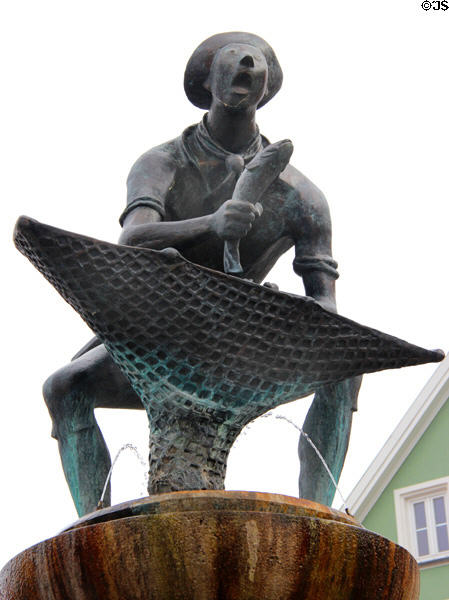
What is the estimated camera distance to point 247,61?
3.79 m

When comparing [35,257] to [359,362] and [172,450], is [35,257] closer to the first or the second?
[172,450]

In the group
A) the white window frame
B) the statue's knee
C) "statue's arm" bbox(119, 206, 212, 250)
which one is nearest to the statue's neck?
"statue's arm" bbox(119, 206, 212, 250)

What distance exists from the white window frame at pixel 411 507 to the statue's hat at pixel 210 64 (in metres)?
11.2

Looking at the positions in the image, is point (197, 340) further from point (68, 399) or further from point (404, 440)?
point (404, 440)

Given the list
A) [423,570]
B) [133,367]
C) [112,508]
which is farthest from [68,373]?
[423,570]

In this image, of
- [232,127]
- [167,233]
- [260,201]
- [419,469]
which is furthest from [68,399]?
[419,469]

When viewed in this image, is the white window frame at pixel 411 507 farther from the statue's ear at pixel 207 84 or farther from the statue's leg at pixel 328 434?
the statue's ear at pixel 207 84

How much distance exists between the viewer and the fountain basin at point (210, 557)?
258 cm

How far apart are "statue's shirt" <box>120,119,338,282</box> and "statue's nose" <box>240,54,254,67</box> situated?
0.33m

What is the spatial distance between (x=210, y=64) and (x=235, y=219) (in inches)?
30.9

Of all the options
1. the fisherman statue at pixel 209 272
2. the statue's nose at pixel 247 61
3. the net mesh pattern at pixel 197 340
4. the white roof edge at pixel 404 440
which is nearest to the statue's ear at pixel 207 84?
the fisherman statue at pixel 209 272

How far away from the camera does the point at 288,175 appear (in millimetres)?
4012

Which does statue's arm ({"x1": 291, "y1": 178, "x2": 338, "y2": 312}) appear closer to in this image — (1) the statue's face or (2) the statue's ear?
(1) the statue's face

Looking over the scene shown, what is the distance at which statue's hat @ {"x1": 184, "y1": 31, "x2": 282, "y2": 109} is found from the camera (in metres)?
3.96
